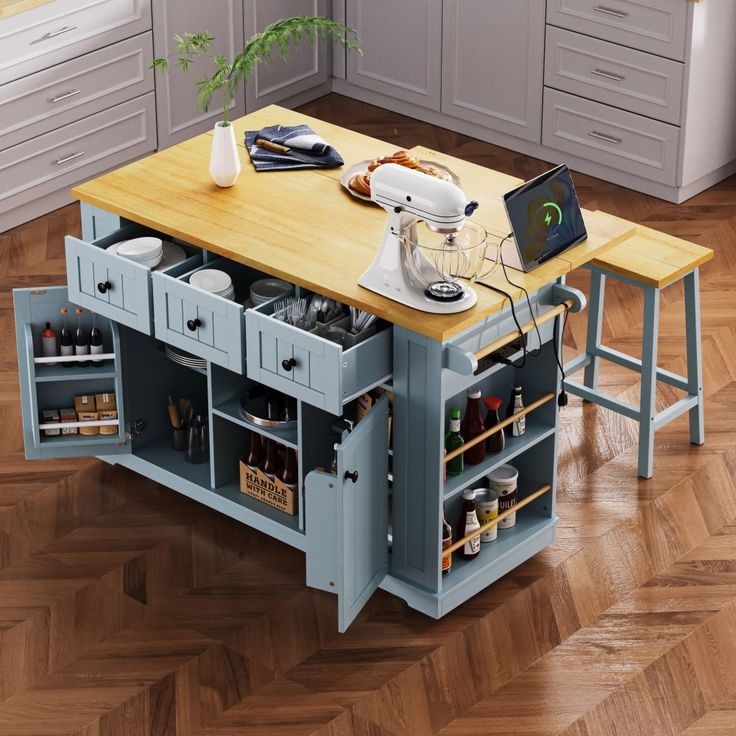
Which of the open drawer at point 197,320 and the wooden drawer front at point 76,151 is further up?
the open drawer at point 197,320

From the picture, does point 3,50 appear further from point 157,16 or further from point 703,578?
point 703,578

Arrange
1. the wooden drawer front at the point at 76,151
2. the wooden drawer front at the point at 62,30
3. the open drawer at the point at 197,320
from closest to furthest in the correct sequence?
the open drawer at the point at 197,320
the wooden drawer front at the point at 62,30
the wooden drawer front at the point at 76,151

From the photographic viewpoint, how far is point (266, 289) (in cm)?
380

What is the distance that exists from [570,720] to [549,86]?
306 cm

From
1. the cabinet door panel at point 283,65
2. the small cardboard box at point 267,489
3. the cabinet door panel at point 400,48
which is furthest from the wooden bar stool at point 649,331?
the cabinet door panel at point 283,65

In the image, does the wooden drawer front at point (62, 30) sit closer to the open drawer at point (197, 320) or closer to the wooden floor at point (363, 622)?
the wooden floor at point (363, 622)

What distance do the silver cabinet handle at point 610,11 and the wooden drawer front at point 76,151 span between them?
173 cm

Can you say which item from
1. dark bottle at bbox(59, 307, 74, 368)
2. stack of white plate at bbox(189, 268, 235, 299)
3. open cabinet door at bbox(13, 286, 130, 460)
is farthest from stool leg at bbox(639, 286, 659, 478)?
dark bottle at bbox(59, 307, 74, 368)

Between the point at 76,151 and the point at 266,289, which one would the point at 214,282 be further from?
the point at 76,151

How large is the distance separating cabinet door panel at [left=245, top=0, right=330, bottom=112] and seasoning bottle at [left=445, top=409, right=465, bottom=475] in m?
2.89

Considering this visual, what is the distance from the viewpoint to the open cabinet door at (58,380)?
156 inches

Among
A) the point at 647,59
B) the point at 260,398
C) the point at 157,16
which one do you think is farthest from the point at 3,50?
the point at 647,59

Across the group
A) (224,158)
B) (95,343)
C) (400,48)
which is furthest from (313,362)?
(400,48)

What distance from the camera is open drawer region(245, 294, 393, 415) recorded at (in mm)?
3359
